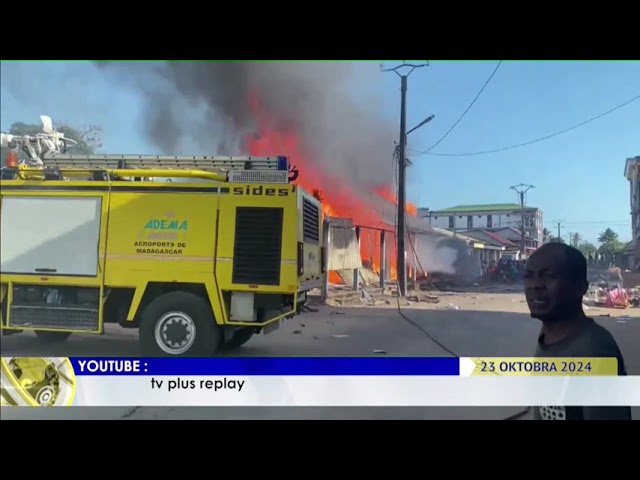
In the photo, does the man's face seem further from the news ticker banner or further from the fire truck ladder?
the fire truck ladder

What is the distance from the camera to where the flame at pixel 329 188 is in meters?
3.28

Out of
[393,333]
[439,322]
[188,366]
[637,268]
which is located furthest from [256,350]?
[637,268]

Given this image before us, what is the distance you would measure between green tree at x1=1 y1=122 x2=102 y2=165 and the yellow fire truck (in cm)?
6

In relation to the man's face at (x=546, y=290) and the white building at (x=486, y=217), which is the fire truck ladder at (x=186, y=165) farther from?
the man's face at (x=546, y=290)

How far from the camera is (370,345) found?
3256mm

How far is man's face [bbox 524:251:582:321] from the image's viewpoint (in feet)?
10.3

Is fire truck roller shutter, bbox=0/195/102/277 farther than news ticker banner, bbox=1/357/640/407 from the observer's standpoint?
Yes

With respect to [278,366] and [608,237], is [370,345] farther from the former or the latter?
[608,237]

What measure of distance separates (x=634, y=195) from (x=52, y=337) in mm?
4017

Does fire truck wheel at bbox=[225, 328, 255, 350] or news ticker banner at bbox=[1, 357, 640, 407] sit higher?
fire truck wheel at bbox=[225, 328, 255, 350]

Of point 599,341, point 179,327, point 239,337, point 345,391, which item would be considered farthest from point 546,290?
point 179,327

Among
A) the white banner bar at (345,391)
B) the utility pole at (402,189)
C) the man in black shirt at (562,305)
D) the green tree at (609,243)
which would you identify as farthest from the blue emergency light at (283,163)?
the green tree at (609,243)

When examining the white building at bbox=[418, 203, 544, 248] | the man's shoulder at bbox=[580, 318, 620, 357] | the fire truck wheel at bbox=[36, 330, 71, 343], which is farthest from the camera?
the fire truck wheel at bbox=[36, 330, 71, 343]

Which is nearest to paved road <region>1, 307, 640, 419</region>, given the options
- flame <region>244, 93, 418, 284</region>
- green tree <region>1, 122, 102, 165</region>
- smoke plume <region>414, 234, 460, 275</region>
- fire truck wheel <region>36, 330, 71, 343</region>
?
fire truck wheel <region>36, 330, 71, 343</region>
